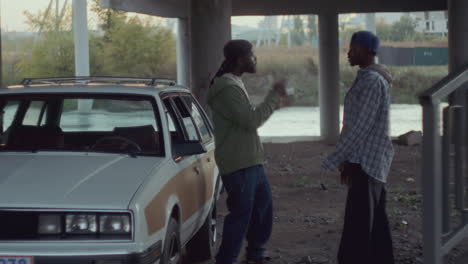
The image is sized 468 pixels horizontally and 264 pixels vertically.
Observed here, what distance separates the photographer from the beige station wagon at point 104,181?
516cm

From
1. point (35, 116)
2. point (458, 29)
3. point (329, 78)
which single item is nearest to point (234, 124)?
point (35, 116)

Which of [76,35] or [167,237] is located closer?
[167,237]

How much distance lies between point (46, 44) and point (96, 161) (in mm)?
55769

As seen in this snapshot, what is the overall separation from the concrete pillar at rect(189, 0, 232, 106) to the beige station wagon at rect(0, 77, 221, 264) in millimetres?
5950

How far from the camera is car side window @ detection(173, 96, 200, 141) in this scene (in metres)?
7.28

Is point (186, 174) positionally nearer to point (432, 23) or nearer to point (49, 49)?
point (49, 49)

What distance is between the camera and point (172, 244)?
238 inches

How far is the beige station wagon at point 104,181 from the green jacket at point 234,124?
0.98 feet

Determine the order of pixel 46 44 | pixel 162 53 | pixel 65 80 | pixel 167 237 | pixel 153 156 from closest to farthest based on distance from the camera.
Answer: pixel 167 237
pixel 153 156
pixel 65 80
pixel 46 44
pixel 162 53

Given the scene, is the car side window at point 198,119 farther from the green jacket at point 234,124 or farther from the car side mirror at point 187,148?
the car side mirror at point 187,148

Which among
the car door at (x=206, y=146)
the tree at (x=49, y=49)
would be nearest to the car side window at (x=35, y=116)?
the car door at (x=206, y=146)

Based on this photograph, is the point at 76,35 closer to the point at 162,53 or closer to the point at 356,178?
the point at 162,53

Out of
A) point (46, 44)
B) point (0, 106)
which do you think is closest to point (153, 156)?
point (0, 106)

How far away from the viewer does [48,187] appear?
5414mm
